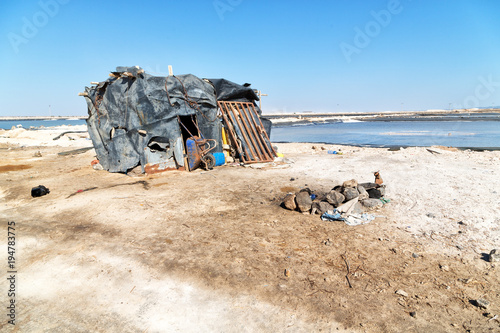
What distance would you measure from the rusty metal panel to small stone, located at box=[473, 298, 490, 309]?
27.8 feet

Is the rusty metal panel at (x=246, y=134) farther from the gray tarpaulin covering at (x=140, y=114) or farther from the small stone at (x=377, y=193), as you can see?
the small stone at (x=377, y=193)

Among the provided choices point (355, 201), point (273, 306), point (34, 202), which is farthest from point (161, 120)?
point (273, 306)

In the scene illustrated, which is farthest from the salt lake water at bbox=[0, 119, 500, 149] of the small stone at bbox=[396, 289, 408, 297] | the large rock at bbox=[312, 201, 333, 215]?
the small stone at bbox=[396, 289, 408, 297]

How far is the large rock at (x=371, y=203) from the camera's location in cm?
553

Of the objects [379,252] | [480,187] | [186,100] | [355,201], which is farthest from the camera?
[186,100]

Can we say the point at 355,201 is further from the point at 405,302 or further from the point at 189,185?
the point at 189,185

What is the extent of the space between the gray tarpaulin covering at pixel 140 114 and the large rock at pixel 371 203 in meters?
6.74

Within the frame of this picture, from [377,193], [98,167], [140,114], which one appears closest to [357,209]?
[377,193]

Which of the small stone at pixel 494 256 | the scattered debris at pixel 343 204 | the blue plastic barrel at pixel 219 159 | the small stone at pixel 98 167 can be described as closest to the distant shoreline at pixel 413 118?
the blue plastic barrel at pixel 219 159

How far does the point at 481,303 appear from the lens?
277 cm

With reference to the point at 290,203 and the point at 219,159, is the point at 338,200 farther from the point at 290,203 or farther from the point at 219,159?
the point at 219,159

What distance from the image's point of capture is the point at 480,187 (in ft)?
20.4

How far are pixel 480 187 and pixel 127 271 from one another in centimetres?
796

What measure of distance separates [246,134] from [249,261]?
8296 mm
